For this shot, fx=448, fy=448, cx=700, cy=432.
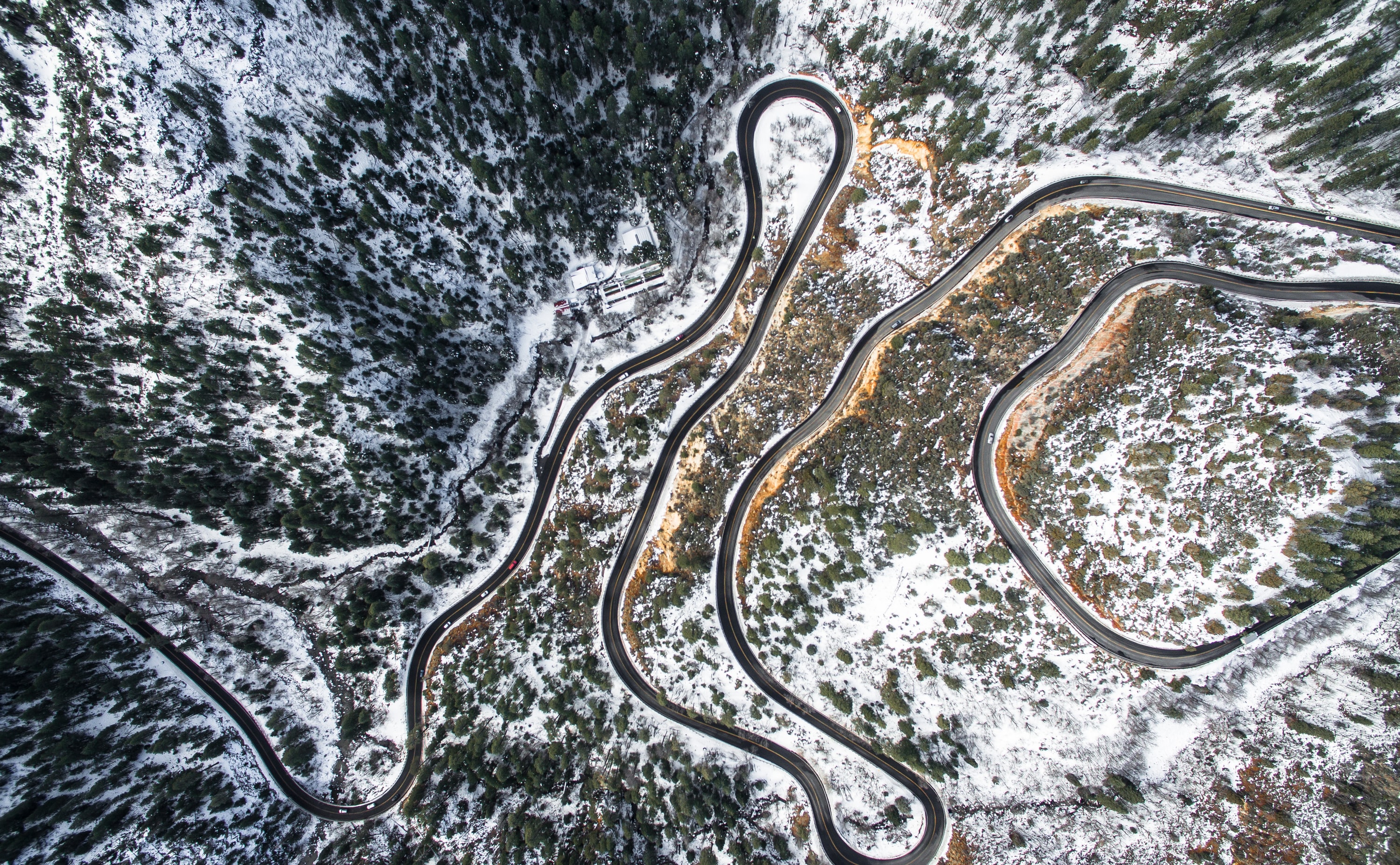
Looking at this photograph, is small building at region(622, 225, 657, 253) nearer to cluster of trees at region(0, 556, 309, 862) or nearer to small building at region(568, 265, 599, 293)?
small building at region(568, 265, 599, 293)

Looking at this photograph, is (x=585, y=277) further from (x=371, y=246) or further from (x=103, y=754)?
(x=103, y=754)

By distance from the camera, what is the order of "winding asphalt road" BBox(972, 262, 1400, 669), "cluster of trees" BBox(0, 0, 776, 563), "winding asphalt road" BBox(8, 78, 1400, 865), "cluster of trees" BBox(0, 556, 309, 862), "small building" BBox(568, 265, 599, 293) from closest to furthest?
"winding asphalt road" BBox(972, 262, 1400, 669) → "cluster of trees" BBox(0, 556, 309, 862) → "cluster of trees" BBox(0, 0, 776, 563) → "winding asphalt road" BBox(8, 78, 1400, 865) → "small building" BBox(568, 265, 599, 293)

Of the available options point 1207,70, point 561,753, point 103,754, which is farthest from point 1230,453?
point 103,754

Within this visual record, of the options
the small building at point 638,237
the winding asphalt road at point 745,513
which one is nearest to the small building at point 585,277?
the small building at point 638,237

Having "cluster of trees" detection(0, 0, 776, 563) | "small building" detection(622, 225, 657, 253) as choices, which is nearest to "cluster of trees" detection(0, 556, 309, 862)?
"cluster of trees" detection(0, 0, 776, 563)

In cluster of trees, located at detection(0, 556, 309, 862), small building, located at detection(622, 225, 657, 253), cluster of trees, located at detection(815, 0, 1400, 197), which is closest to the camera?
cluster of trees, located at detection(815, 0, 1400, 197)

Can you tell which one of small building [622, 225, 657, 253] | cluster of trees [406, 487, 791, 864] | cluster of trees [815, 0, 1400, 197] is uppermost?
small building [622, 225, 657, 253]
